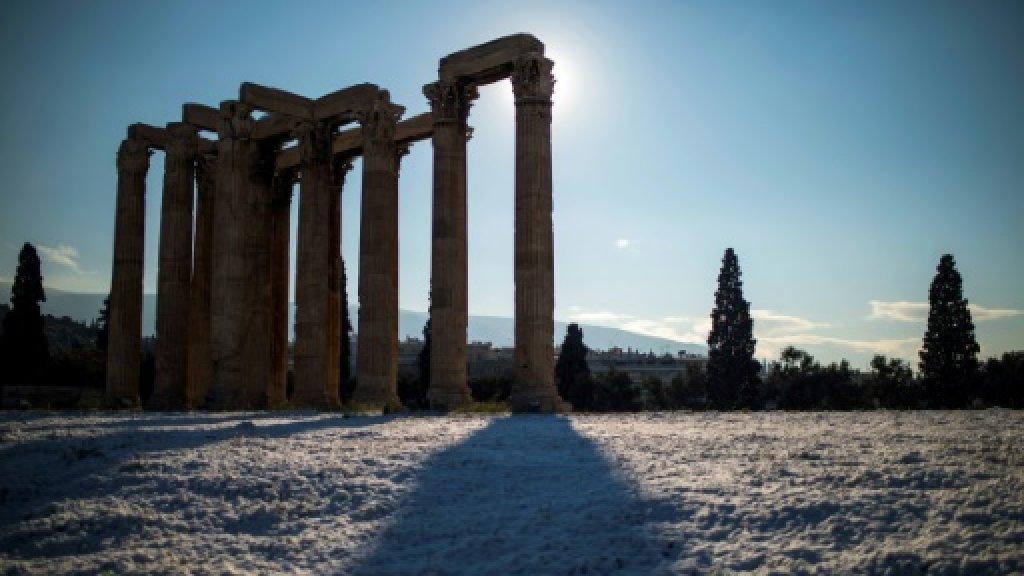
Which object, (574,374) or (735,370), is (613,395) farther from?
(735,370)

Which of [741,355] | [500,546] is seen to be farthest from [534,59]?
[741,355]

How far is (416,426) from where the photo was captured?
20.8 m

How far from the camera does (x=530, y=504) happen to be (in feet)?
37.4

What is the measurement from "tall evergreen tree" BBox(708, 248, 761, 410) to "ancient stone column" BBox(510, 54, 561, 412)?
36.8 metres

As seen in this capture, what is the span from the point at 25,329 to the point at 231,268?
39.4 metres

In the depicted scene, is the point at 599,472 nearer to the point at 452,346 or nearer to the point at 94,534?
the point at 94,534

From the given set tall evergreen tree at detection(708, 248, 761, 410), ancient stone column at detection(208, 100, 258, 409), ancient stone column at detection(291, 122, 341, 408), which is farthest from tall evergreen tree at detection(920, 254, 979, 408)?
ancient stone column at detection(208, 100, 258, 409)

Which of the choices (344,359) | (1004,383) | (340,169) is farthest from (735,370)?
(340,169)

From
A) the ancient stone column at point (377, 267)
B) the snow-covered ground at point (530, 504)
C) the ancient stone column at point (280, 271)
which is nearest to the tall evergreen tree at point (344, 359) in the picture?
the ancient stone column at point (280, 271)

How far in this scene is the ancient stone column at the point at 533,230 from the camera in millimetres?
27641

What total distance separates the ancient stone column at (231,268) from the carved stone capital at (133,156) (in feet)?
21.5

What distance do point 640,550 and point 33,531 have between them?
8.07 meters

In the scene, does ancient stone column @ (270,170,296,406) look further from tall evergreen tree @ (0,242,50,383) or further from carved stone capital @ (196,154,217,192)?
tall evergreen tree @ (0,242,50,383)

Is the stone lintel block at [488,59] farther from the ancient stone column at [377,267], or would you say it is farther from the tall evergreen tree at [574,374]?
the tall evergreen tree at [574,374]
